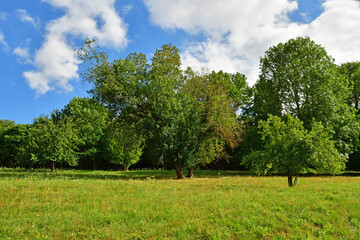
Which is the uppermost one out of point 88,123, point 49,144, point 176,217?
point 88,123

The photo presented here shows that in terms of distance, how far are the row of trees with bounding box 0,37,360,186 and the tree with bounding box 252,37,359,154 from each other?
12 centimetres

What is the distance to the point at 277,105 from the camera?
32.8 m

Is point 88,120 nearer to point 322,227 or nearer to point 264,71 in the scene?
point 264,71

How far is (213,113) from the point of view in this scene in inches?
981

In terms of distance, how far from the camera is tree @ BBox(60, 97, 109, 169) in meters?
47.2

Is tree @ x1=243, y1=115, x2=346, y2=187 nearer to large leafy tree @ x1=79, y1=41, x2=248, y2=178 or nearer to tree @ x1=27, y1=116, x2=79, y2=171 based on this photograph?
large leafy tree @ x1=79, y1=41, x2=248, y2=178

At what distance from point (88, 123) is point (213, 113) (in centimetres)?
3199

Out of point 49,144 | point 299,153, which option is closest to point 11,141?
point 49,144

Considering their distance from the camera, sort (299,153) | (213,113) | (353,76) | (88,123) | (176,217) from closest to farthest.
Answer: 1. (176,217)
2. (299,153)
3. (213,113)
4. (353,76)
5. (88,123)

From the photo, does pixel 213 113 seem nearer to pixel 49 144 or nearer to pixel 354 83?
pixel 49 144

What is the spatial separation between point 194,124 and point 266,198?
13.7 metres

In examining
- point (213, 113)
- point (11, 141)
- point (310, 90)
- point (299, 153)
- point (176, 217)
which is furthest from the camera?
point (11, 141)

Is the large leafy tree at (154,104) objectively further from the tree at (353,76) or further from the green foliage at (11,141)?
the green foliage at (11,141)

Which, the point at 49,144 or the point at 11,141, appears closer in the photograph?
the point at 49,144
